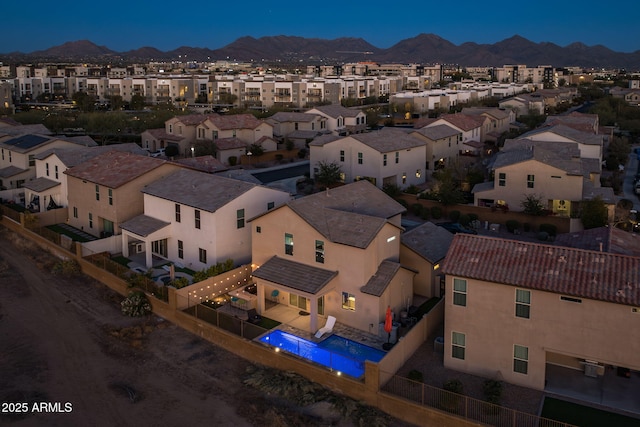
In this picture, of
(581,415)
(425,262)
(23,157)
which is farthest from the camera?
(23,157)

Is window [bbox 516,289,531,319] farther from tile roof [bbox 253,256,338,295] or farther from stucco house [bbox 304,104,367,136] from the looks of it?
stucco house [bbox 304,104,367,136]

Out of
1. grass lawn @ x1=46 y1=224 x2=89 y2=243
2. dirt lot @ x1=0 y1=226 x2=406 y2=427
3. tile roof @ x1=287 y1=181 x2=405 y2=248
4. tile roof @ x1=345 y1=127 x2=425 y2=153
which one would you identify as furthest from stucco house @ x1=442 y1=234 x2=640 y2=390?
tile roof @ x1=345 y1=127 x2=425 y2=153

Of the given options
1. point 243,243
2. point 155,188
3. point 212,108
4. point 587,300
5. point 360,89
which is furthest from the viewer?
point 360,89

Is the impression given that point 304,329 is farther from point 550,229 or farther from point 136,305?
point 550,229

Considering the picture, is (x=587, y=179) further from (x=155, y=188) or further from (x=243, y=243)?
(x=155, y=188)

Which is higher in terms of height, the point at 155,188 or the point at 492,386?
the point at 155,188

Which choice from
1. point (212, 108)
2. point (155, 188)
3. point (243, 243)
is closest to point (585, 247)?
point (243, 243)

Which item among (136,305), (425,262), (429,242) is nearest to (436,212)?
(429,242)
